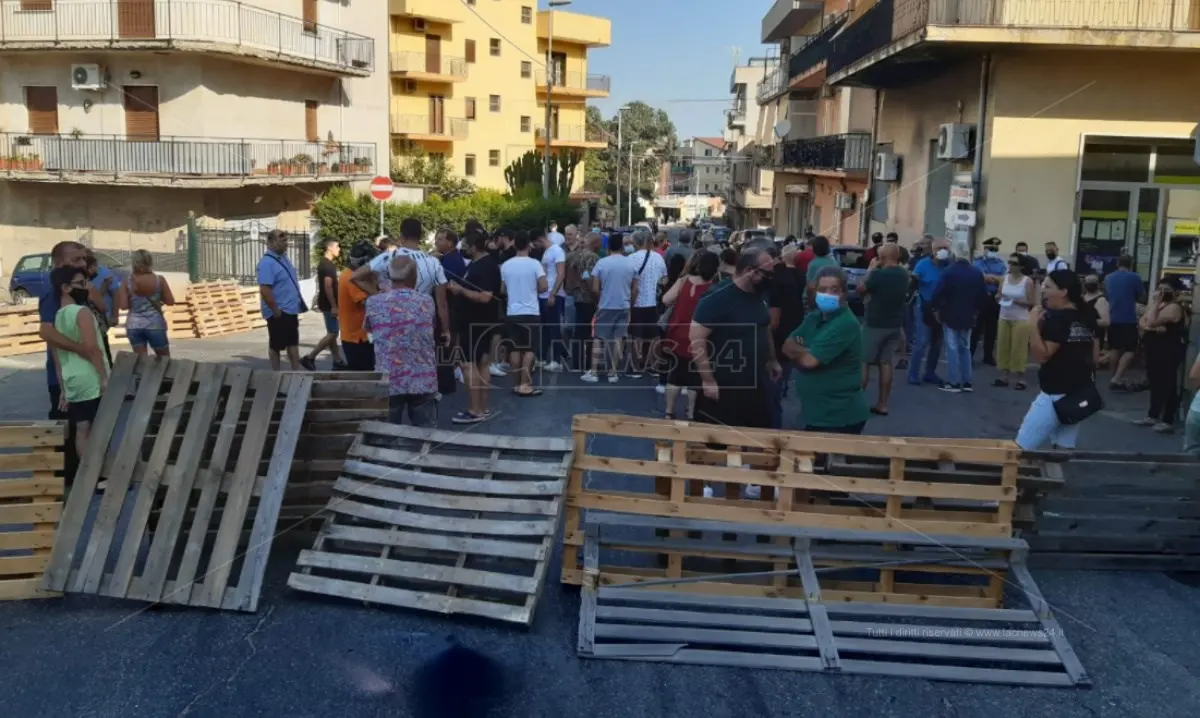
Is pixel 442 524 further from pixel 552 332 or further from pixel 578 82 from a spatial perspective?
pixel 578 82

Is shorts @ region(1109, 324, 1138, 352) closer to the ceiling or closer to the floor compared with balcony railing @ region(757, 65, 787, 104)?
closer to the floor

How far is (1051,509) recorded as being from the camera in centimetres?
638

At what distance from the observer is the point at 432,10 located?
1981 inches

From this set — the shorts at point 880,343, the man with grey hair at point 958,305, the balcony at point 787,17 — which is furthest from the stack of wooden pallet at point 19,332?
the balcony at point 787,17

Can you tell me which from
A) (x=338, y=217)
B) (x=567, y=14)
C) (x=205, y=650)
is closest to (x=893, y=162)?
(x=338, y=217)

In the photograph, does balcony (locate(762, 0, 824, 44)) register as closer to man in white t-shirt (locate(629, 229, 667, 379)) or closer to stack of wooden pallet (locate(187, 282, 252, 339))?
stack of wooden pallet (locate(187, 282, 252, 339))

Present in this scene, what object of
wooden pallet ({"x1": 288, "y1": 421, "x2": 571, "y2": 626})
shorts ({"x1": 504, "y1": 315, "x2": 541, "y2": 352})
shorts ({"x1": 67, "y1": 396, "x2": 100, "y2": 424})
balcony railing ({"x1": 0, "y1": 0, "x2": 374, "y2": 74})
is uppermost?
balcony railing ({"x1": 0, "y1": 0, "x2": 374, "y2": 74})

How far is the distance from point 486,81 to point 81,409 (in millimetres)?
51445

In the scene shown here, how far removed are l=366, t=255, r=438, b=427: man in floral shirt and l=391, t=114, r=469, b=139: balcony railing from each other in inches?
1755

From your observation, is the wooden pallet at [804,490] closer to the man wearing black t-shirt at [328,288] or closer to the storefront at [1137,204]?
the man wearing black t-shirt at [328,288]

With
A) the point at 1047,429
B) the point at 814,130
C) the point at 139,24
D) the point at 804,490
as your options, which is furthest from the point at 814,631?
the point at 814,130

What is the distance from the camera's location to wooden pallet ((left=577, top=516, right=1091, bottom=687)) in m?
5.14

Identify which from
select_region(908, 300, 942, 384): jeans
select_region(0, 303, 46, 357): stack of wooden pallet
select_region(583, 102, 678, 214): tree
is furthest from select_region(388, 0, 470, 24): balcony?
select_region(908, 300, 942, 384): jeans

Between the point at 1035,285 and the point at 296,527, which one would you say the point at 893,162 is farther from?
the point at 296,527
